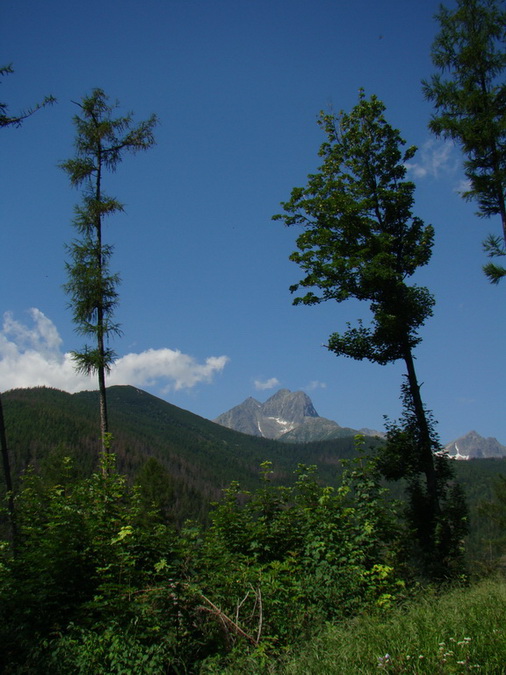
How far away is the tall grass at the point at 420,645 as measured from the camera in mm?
3400

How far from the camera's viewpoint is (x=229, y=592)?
5.87m

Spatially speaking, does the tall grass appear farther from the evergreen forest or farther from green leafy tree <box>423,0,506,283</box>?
green leafy tree <box>423,0,506,283</box>

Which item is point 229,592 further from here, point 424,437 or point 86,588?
point 424,437

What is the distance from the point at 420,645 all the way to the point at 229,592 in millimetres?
2798

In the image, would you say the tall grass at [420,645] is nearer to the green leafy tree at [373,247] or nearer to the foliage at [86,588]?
the foliage at [86,588]

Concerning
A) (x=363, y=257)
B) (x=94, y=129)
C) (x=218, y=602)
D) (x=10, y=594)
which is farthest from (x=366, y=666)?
(x=94, y=129)

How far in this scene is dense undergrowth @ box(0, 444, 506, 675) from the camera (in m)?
4.47

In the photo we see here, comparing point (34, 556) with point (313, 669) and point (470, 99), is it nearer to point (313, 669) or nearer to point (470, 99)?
point (313, 669)

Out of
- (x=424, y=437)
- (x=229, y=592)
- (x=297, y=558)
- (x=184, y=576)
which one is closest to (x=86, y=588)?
(x=184, y=576)

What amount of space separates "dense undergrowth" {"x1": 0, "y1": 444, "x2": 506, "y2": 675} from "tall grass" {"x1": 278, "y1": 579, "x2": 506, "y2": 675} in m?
0.02

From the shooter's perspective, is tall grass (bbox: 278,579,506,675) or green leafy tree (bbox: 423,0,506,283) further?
green leafy tree (bbox: 423,0,506,283)

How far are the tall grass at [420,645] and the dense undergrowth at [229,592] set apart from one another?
2 cm

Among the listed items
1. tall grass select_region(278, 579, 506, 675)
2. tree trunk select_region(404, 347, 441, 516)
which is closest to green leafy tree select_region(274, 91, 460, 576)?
tree trunk select_region(404, 347, 441, 516)

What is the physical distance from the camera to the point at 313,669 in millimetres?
3793
